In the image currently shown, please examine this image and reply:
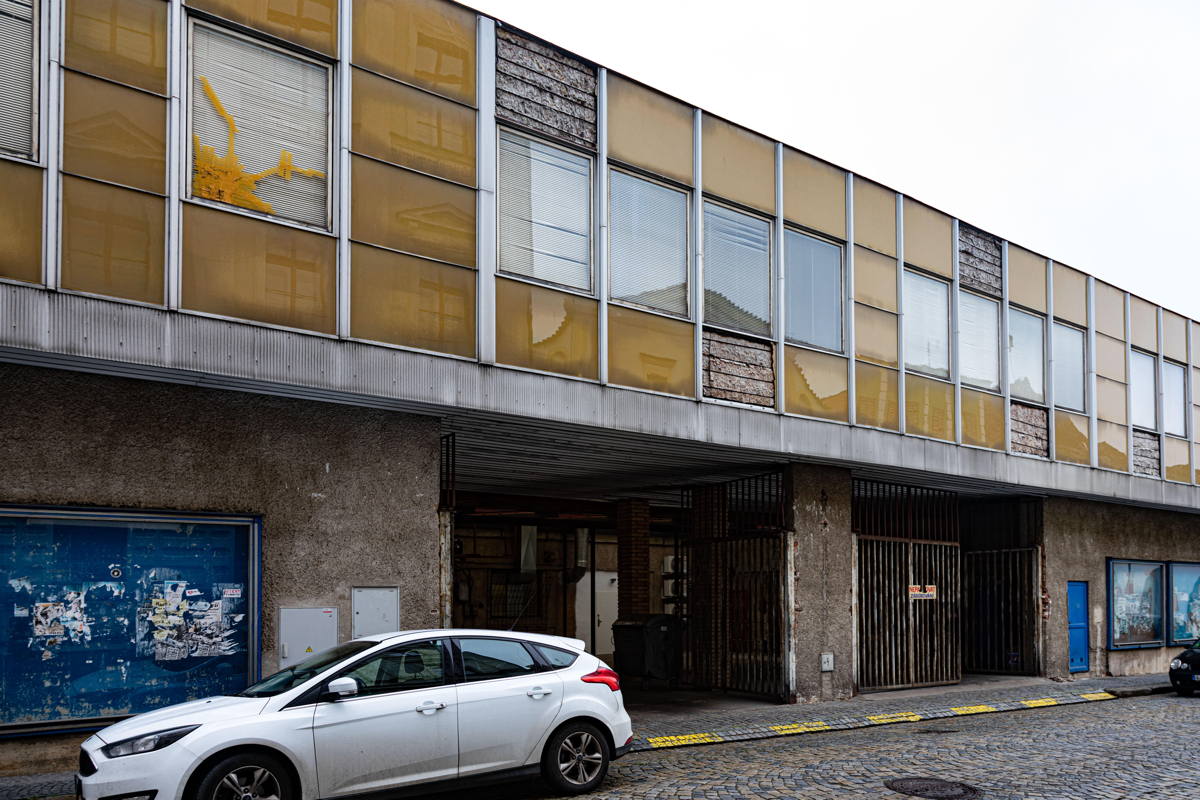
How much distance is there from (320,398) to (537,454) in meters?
4.74

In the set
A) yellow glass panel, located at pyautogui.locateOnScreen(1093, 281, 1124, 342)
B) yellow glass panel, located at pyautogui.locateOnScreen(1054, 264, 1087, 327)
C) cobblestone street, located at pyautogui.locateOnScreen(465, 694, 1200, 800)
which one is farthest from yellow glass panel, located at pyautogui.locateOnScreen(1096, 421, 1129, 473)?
cobblestone street, located at pyautogui.locateOnScreen(465, 694, 1200, 800)

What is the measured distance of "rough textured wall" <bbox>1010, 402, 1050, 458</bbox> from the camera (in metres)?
19.9

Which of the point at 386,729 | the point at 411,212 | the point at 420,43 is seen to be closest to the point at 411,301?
the point at 411,212

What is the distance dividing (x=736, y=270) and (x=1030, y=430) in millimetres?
7760

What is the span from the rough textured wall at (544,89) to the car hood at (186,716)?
288 inches

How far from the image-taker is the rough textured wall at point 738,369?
49.2ft

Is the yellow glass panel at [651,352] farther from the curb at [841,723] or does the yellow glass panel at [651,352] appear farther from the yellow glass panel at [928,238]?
the yellow glass panel at [928,238]

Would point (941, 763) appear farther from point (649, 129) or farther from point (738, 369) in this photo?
point (649, 129)

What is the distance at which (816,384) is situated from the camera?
53.9 feet

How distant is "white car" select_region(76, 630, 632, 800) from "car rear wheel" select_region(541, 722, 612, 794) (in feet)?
0.04

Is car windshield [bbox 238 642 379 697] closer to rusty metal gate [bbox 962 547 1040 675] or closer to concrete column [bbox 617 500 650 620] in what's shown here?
concrete column [bbox 617 500 650 620]

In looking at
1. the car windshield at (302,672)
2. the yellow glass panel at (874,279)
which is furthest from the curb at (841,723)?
the yellow glass panel at (874,279)


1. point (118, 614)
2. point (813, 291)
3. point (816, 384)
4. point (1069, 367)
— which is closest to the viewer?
point (118, 614)

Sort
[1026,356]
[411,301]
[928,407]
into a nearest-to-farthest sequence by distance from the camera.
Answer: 1. [411,301]
2. [928,407]
3. [1026,356]
